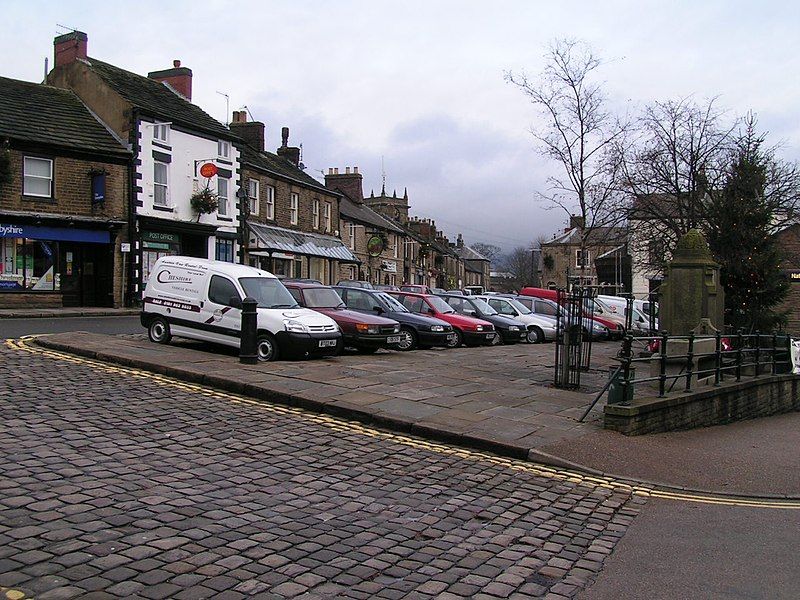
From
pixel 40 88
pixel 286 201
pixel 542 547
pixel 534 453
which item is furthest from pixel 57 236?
pixel 542 547

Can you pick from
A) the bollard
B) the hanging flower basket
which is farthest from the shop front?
the bollard

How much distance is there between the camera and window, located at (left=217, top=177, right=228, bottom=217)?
31.6m

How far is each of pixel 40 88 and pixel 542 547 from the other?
2891cm

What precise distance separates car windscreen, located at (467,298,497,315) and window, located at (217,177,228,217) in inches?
542

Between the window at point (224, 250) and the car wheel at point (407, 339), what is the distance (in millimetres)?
15942

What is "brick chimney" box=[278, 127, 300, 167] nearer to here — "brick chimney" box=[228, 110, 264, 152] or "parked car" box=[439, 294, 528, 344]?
"brick chimney" box=[228, 110, 264, 152]

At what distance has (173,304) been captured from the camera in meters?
14.0

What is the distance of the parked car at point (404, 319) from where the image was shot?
1764 cm

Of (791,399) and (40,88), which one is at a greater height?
(40,88)

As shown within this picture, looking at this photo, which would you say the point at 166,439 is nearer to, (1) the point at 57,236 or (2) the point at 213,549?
(2) the point at 213,549

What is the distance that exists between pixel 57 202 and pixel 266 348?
15554 millimetres

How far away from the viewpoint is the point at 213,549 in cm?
443

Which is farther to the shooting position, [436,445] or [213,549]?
[436,445]

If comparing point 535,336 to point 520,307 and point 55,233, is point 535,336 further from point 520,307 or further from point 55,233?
point 55,233
